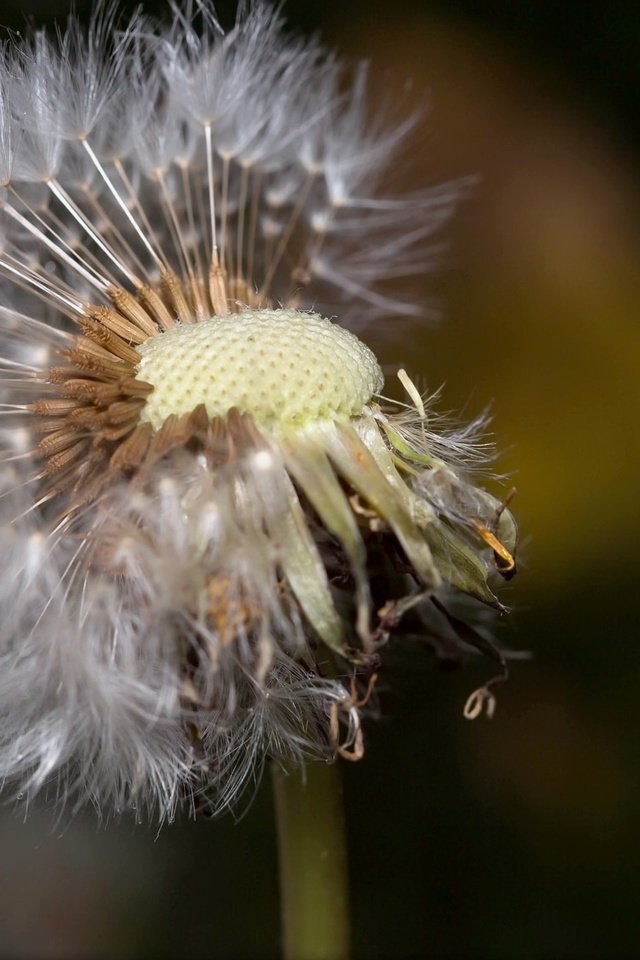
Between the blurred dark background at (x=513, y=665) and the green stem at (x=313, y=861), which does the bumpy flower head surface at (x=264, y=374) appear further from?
the blurred dark background at (x=513, y=665)

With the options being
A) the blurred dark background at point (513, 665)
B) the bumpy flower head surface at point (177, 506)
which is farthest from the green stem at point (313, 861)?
the blurred dark background at point (513, 665)

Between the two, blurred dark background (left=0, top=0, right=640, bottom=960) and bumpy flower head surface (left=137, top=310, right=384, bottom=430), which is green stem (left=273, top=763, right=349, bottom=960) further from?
blurred dark background (left=0, top=0, right=640, bottom=960)

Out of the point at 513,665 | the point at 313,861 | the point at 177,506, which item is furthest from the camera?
the point at 513,665

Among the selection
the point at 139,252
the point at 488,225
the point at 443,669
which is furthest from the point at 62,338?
the point at 488,225

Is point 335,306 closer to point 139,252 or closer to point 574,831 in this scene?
point 139,252

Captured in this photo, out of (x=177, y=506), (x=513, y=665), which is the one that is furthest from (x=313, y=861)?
(x=513, y=665)

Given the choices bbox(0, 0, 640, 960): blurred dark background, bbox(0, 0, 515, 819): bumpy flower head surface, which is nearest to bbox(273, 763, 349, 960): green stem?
bbox(0, 0, 515, 819): bumpy flower head surface

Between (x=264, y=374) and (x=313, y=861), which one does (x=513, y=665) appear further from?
(x=264, y=374)
